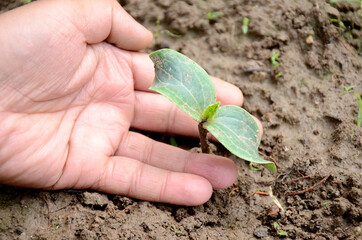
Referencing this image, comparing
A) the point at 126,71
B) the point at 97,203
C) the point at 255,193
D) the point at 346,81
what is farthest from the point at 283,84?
the point at 97,203

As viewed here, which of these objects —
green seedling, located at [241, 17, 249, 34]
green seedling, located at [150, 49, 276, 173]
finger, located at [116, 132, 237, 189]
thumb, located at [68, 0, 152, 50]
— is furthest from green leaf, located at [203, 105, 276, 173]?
green seedling, located at [241, 17, 249, 34]

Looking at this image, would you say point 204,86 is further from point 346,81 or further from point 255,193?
point 346,81

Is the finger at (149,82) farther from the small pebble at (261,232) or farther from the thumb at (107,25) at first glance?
the small pebble at (261,232)

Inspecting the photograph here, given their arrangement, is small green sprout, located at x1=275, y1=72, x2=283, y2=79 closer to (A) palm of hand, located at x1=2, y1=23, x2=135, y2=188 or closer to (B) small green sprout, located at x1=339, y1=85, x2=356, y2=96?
(B) small green sprout, located at x1=339, y1=85, x2=356, y2=96

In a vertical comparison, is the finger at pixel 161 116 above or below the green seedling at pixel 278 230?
above

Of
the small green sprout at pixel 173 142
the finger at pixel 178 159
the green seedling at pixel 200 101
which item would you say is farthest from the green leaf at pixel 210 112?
the small green sprout at pixel 173 142

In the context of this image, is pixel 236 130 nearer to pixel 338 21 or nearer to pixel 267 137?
pixel 267 137
